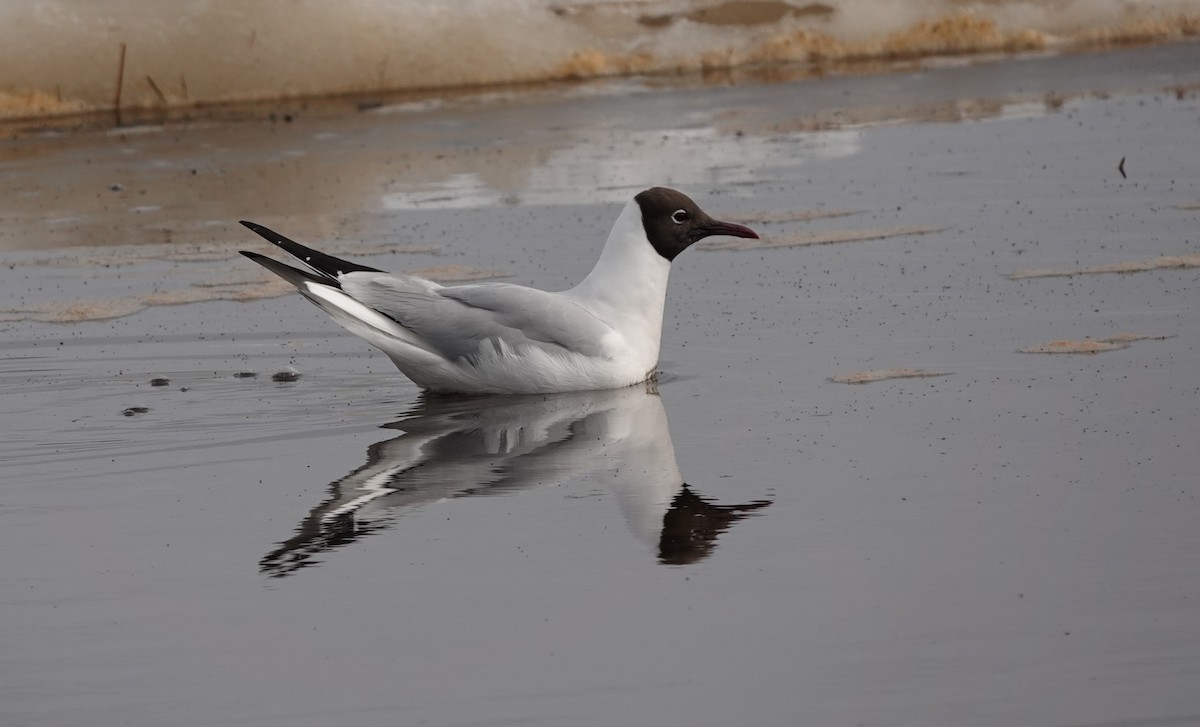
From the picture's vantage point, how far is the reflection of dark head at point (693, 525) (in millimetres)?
5535

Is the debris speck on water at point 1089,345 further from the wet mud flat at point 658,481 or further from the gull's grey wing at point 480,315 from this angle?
the gull's grey wing at point 480,315

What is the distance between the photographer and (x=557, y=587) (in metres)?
5.26

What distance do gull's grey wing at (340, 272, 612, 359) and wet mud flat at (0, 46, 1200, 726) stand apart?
27 centimetres

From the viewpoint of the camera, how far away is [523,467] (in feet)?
22.1

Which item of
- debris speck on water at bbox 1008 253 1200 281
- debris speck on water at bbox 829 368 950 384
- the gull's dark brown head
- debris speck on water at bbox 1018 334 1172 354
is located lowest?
debris speck on water at bbox 1018 334 1172 354

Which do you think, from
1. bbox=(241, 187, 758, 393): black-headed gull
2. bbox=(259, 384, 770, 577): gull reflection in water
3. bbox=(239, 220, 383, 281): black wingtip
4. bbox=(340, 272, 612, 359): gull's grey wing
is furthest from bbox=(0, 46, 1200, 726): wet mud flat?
bbox=(239, 220, 383, 281): black wingtip

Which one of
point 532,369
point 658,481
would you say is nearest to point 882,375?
point 532,369

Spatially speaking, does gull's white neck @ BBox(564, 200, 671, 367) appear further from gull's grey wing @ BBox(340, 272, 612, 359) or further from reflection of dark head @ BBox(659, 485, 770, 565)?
reflection of dark head @ BBox(659, 485, 770, 565)

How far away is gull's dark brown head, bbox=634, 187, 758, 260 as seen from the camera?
8.59 m

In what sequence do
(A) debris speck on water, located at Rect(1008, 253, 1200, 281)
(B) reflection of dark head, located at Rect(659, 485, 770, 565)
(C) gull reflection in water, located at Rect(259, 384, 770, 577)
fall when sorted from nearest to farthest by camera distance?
(B) reflection of dark head, located at Rect(659, 485, 770, 565)
(C) gull reflection in water, located at Rect(259, 384, 770, 577)
(A) debris speck on water, located at Rect(1008, 253, 1200, 281)

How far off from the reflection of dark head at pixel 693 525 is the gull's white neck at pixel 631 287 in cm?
201

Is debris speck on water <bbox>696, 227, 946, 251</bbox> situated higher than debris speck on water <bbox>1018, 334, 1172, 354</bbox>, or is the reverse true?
debris speck on water <bbox>696, 227, 946, 251</bbox>

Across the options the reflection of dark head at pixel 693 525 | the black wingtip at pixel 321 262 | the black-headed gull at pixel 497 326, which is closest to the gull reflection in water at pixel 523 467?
the reflection of dark head at pixel 693 525

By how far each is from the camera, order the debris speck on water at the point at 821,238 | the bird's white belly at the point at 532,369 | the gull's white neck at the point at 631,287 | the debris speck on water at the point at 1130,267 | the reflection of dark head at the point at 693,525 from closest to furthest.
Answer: the reflection of dark head at the point at 693,525 < the bird's white belly at the point at 532,369 < the gull's white neck at the point at 631,287 < the debris speck on water at the point at 1130,267 < the debris speck on water at the point at 821,238
